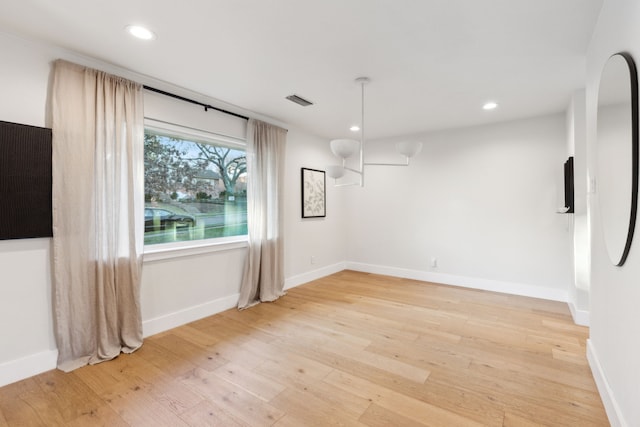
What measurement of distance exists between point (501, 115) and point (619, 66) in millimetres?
2696

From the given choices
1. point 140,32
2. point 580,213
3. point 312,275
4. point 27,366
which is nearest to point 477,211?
point 580,213

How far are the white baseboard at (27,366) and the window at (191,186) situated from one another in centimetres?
115

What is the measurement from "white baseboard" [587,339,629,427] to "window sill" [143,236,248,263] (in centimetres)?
340

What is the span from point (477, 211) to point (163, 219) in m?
4.21

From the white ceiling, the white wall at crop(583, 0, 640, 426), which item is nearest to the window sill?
the white ceiling

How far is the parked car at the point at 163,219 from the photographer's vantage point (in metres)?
3.00

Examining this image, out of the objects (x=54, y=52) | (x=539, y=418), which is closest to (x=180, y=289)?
(x=54, y=52)

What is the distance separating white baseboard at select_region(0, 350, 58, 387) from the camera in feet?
6.88

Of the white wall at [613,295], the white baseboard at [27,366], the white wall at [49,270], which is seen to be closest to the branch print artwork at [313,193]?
the white wall at [49,270]

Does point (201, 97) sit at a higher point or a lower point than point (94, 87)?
higher

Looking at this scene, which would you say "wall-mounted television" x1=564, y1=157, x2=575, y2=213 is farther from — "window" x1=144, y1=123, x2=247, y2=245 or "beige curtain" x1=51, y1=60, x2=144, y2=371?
"beige curtain" x1=51, y1=60, x2=144, y2=371

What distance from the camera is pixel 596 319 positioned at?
2.09 metres

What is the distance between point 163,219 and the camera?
313 cm

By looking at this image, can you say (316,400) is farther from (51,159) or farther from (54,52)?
(54,52)
